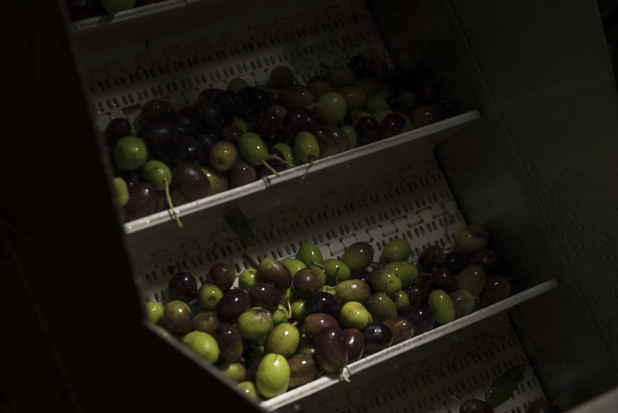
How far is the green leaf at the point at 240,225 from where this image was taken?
1808 millimetres

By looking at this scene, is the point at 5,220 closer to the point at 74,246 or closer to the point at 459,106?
the point at 74,246

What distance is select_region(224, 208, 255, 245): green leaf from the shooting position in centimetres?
181

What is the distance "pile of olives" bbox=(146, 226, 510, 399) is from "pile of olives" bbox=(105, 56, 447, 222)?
0.92 ft

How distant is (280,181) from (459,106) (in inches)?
29.5

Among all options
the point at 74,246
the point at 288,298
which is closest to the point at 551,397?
the point at 288,298

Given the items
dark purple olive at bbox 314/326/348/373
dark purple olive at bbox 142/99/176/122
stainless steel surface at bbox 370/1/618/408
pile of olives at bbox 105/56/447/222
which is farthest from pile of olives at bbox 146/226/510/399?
dark purple olive at bbox 142/99/176/122

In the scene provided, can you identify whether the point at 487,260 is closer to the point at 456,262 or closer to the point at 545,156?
the point at 456,262

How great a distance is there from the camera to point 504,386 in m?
2.04

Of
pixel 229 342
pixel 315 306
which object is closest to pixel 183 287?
pixel 229 342

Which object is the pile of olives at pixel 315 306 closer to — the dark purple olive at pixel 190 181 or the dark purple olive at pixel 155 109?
the dark purple olive at pixel 190 181

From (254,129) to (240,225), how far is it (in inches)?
11.2

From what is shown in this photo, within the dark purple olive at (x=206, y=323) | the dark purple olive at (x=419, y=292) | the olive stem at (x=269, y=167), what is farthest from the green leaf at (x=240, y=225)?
the dark purple olive at (x=419, y=292)

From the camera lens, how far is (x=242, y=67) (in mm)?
1971

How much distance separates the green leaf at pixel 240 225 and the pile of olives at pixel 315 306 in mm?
82
